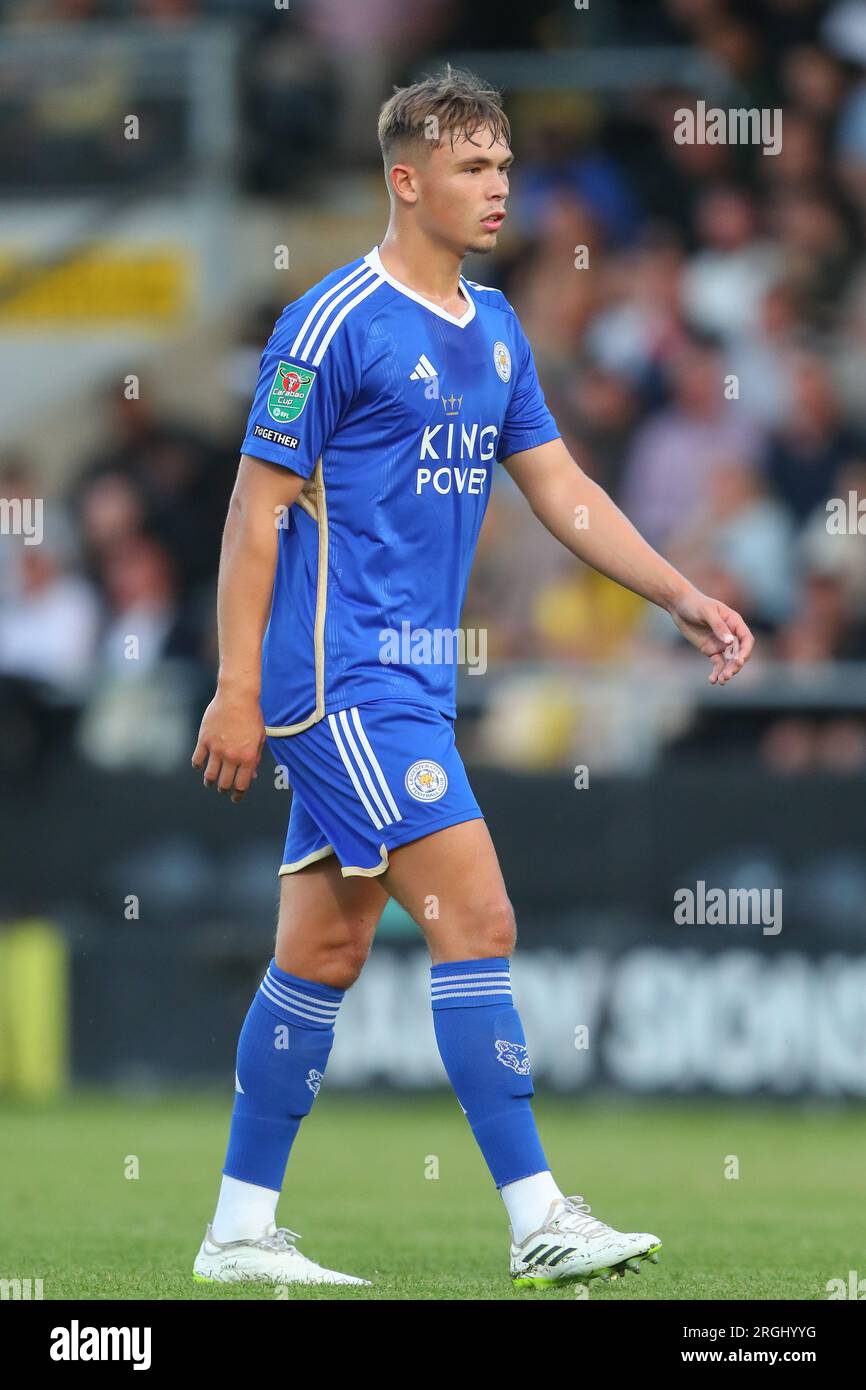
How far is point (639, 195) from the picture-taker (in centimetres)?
1295

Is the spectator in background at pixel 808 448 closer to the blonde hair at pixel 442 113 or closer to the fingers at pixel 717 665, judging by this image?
the fingers at pixel 717 665

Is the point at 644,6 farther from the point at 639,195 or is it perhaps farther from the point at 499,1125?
the point at 499,1125

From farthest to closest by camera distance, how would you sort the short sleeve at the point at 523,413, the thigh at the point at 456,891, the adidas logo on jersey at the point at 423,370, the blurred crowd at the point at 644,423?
1. the blurred crowd at the point at 644,423
2. the short sleeve at the point at 523,413
3. the adidas logo on jersey at the point at 423,370
4. the thigh at the point at 456,891

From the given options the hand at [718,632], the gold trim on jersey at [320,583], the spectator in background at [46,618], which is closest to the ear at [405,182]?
the gold trim on jersey at [320,583]

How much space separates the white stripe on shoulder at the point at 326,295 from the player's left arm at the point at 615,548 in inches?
23.2

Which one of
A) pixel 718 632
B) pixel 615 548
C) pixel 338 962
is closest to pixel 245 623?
pixel 338 962

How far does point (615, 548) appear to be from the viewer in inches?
207

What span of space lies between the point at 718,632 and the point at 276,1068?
134 cm

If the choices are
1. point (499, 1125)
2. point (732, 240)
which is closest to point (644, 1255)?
point (499, 1125)

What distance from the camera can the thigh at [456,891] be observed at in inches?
188

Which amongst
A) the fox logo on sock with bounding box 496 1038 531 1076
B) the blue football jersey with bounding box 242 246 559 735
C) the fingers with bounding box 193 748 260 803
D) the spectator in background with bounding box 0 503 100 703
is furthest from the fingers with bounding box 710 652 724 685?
the spectator in background with bounding box 0 503 100 703

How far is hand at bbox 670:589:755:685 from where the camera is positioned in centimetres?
502

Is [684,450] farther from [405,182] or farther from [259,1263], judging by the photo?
[259,1263]

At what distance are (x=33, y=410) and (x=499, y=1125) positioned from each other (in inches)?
390
